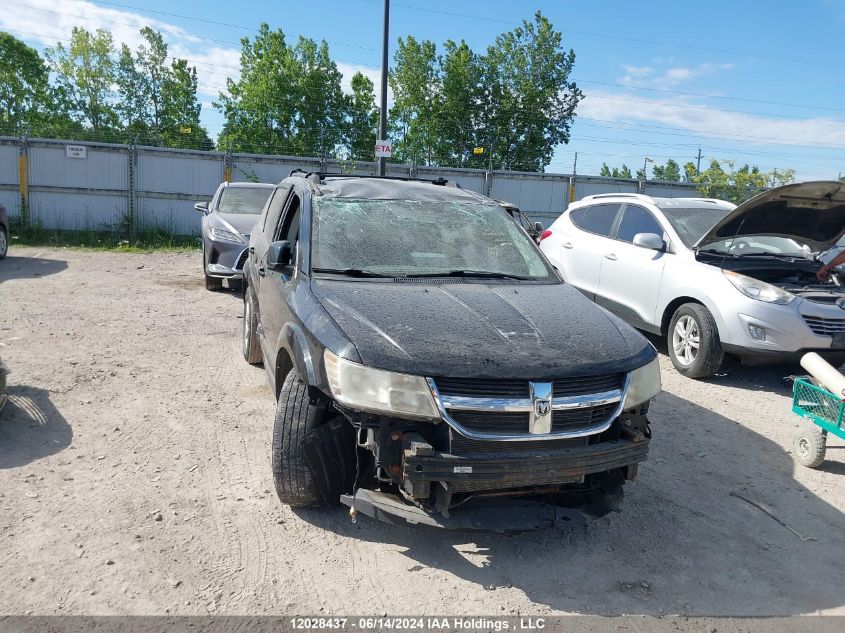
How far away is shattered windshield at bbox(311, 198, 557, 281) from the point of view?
4020mm

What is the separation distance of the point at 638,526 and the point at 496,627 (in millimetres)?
1296

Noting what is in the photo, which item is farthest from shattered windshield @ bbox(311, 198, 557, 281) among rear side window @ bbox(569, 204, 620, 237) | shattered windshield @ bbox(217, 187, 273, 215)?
→ shattered windshield @ bbox(217, 187, 273, 215)

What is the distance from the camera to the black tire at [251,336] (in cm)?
593

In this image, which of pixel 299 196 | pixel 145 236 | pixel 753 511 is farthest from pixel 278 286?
pixel 145 236

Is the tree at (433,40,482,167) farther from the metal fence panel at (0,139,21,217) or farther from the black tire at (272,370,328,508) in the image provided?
the black tire at (272,370,328,508)

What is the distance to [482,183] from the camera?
20.5m

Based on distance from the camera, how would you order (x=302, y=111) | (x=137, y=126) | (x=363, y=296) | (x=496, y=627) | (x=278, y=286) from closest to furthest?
1. (x=496, y=627)
2. (x=363, y=296)
3. (x=278, y=286)
4. (x=302, y=111)
5. (x=137, y=126)

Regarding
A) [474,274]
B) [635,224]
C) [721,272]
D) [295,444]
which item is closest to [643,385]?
[474,274]

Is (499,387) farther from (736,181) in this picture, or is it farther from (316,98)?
(316,98)

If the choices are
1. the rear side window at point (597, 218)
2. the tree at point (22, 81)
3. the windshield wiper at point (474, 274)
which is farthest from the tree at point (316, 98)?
the windshield wiper at point (474, 274)

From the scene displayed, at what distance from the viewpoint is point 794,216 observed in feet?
20.7

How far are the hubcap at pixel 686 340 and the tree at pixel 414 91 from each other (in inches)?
1614

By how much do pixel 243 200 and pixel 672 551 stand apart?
911 cm

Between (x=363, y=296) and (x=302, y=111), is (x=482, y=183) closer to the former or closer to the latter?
(x=363, y=296)
